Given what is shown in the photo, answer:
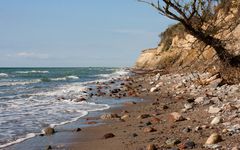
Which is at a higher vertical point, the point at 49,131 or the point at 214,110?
the point at 214,110

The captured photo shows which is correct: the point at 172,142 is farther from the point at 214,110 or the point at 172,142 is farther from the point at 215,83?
the point at 215,83

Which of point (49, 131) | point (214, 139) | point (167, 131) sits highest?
point (214, 139)

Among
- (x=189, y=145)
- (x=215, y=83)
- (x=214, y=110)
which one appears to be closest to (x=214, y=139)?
(x=189, y=145)

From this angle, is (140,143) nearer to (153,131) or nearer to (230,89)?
(153,131)

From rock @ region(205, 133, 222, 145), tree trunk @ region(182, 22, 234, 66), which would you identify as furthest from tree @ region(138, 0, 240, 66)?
rock @ region(205, 133, 222, 145)

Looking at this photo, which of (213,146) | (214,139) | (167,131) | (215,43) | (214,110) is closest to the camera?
(213,146)

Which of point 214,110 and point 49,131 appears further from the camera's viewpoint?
point 214,110

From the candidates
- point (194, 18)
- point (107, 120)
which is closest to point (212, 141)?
point (107, 120)

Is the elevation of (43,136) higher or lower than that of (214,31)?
lower

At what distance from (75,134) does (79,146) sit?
1415 millimetres

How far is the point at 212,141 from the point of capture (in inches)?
251

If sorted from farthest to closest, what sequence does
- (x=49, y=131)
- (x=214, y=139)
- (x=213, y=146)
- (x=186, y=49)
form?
(x=186, y=49), (x=49, y=131), (x=214, y=139), (x=213, y=146)

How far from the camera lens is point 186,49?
48.7ft

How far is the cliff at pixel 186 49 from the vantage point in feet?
47.3
